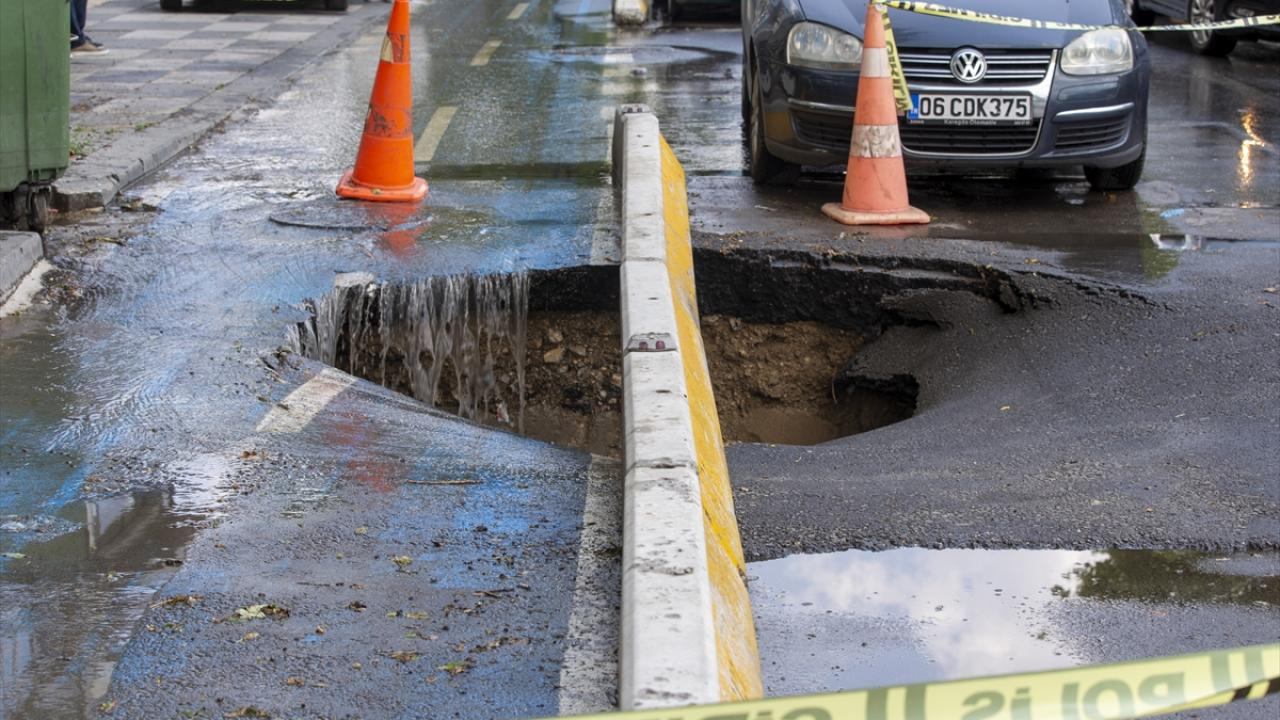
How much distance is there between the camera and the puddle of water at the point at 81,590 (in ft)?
11.0

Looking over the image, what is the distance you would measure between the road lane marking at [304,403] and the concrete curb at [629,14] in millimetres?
13132

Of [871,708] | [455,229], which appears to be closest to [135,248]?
[455,229]

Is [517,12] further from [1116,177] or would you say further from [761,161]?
[1116,177]

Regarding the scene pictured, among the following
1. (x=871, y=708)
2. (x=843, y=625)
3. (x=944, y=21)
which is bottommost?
(x=843, y=625)

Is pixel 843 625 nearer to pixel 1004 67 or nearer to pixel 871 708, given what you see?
pixel 871 708

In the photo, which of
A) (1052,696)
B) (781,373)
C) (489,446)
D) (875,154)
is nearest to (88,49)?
(875,154)

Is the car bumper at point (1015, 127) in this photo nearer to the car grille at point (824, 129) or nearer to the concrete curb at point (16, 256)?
the car grille at point (824, 129)

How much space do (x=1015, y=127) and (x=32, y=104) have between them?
505 centimetres

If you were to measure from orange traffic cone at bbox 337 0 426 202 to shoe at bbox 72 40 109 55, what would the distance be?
269 inches

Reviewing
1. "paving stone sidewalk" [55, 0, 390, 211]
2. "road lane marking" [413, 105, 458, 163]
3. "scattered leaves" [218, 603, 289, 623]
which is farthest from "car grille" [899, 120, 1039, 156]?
"scattered leaves" [218, 603, 289, 623]

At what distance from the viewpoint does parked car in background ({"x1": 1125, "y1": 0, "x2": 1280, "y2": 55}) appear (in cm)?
1463

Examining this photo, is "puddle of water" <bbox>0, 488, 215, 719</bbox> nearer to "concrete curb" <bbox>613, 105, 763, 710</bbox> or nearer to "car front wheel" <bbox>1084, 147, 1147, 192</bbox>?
Answer: "concrete curb" <bbox>613, 105, 763, 710</bbox>

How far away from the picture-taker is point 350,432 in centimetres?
505

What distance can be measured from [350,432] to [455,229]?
9.25ft
